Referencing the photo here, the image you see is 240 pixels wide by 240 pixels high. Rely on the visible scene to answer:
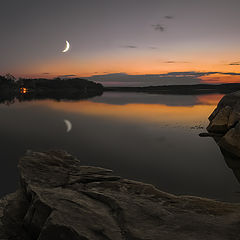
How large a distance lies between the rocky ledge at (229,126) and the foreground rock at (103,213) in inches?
349

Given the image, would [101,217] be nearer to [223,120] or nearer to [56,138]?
[56,138]

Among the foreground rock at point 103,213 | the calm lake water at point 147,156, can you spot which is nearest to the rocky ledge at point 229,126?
the calm lake water at point 147,156

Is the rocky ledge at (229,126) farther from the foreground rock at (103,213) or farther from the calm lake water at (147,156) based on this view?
the foreground rock at (103,213)

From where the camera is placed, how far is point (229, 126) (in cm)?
1848

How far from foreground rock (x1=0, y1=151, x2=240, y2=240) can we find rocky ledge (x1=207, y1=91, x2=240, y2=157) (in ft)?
29.1

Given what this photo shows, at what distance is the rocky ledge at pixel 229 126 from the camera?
543 inches

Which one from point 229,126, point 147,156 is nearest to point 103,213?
point 147,156

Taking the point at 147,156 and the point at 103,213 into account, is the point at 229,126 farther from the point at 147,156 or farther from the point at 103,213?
the point at 103,213

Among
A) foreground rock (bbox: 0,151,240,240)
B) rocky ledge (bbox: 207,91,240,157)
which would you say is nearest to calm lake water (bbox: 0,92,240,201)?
rocky ledge (bbox: 207,91,240,157)

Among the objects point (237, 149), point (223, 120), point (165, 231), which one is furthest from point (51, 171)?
point (223, 120)

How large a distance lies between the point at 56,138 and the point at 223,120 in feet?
53.1

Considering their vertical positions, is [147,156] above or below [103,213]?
below

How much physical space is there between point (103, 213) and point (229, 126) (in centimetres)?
1694

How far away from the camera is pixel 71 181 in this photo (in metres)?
7.52
